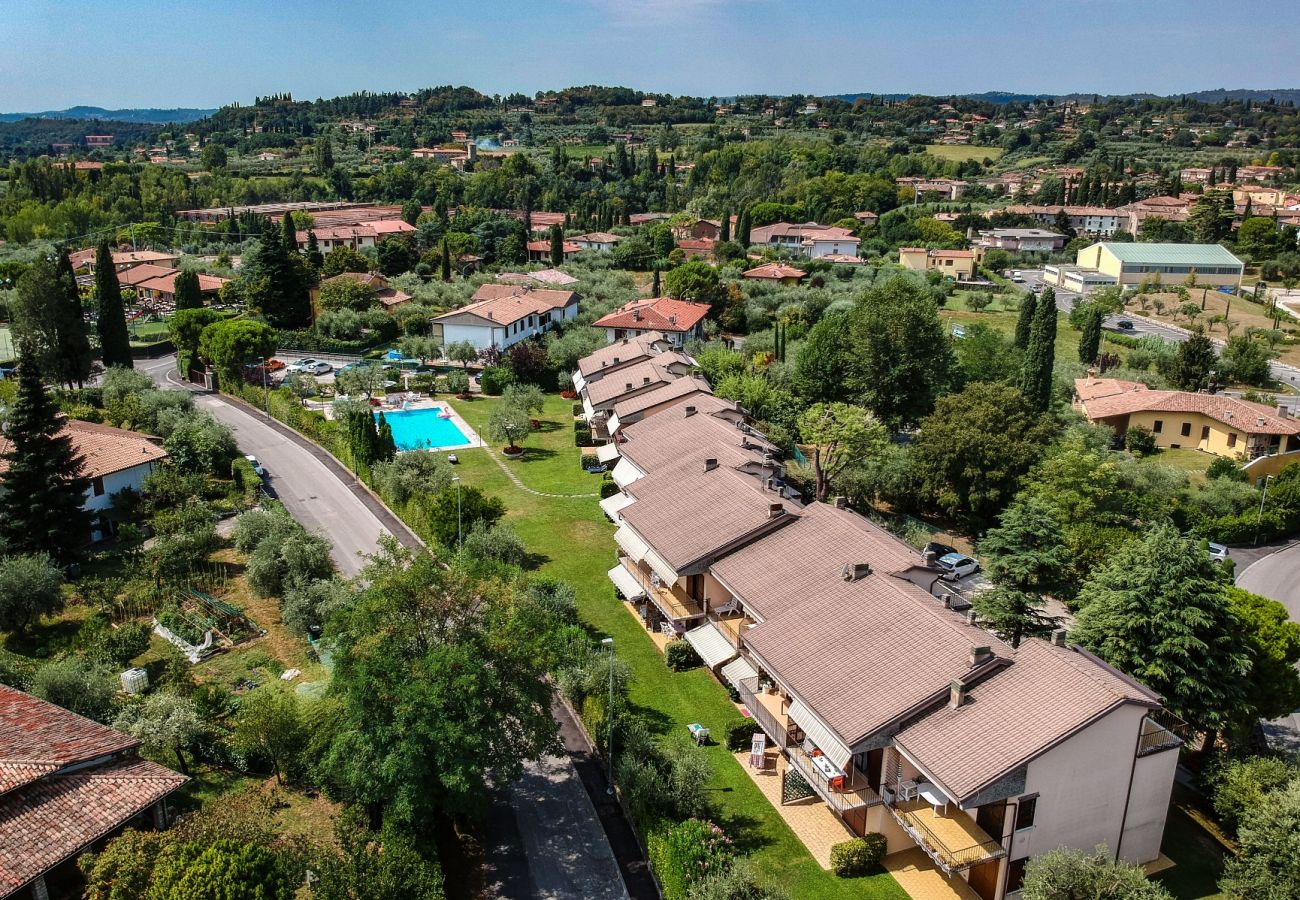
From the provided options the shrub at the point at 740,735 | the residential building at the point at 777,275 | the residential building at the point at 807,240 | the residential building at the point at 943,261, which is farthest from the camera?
the residential building at the point at 807,240

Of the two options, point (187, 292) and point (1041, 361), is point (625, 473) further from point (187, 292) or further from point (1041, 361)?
point (187, 292)

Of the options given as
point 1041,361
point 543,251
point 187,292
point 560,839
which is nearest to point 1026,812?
point 560,839

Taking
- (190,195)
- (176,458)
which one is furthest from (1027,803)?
(190,195)

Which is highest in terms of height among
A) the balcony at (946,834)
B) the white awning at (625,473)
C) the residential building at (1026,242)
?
the residential building at (1026,242)

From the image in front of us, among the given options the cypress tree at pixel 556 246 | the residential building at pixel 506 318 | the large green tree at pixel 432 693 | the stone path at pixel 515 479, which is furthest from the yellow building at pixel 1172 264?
the large green tree at pixel 432 693

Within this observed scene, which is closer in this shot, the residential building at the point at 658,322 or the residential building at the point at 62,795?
the residential building at the point at 62,795

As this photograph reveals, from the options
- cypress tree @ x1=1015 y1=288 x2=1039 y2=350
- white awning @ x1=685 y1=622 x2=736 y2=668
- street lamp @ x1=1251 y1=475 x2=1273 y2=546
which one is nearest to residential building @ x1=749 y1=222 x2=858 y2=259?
cypress tree @ x1=1015 y1=288 x2=1039 y2=350

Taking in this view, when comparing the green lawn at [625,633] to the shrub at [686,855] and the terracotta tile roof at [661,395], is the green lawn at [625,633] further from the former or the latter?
the terracotta tile roof at [661,395]

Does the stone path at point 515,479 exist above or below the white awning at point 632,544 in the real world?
below

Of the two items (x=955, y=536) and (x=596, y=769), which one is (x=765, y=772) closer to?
(x=596, y=769)
